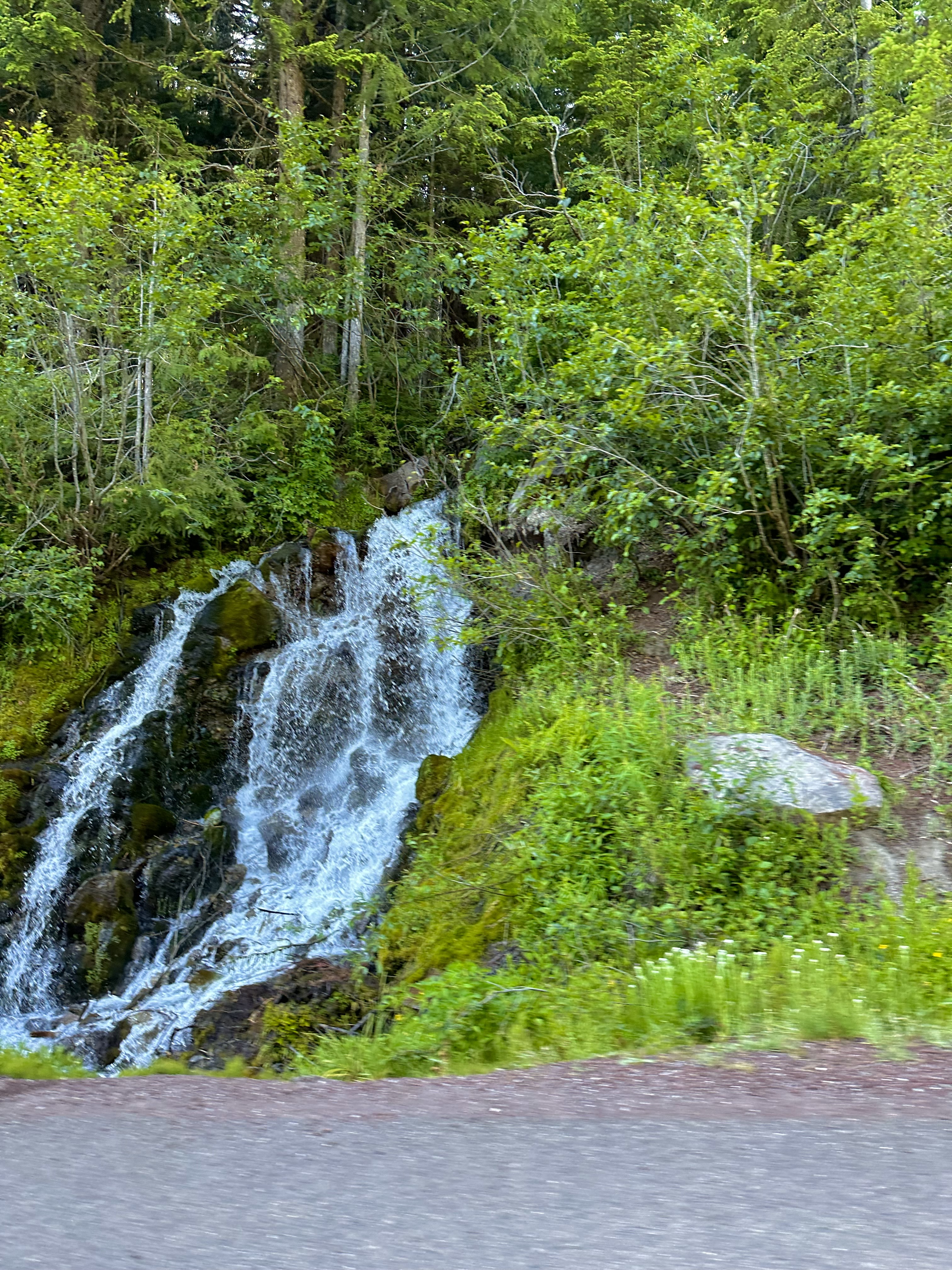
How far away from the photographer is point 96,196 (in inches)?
430

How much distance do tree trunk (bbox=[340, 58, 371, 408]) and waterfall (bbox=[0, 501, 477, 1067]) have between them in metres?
4.30

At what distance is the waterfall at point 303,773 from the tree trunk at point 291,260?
4.36 meters

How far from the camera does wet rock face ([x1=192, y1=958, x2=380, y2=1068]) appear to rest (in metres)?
7.13

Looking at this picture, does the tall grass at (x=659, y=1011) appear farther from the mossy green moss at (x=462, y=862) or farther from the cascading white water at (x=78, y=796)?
the cascading white water at (x=78, y=796)

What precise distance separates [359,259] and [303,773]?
31.0ft

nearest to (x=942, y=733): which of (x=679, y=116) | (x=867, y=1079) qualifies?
(x=867, y=1079)

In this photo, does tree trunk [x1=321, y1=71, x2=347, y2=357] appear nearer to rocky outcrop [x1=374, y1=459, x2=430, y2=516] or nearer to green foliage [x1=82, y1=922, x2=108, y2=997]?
rocky outcrop [x1=374, y1=459, x2=430, y2=516]

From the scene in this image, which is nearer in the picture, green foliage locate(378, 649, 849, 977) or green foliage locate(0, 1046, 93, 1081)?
green foliage locate(0, 1046, 93, 1081)

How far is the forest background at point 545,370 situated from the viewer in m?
6.92

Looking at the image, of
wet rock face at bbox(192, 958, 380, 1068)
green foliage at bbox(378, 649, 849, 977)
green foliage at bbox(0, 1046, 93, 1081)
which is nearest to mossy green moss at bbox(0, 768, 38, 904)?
wet rock face at bbox(192, 958, 380, 1068)

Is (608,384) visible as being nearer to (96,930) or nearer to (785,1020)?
(785,1020)

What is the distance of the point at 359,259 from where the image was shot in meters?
16.0

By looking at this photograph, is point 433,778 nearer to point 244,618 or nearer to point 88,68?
point 244,618

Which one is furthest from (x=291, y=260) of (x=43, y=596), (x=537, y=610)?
(x=537, y=610)
